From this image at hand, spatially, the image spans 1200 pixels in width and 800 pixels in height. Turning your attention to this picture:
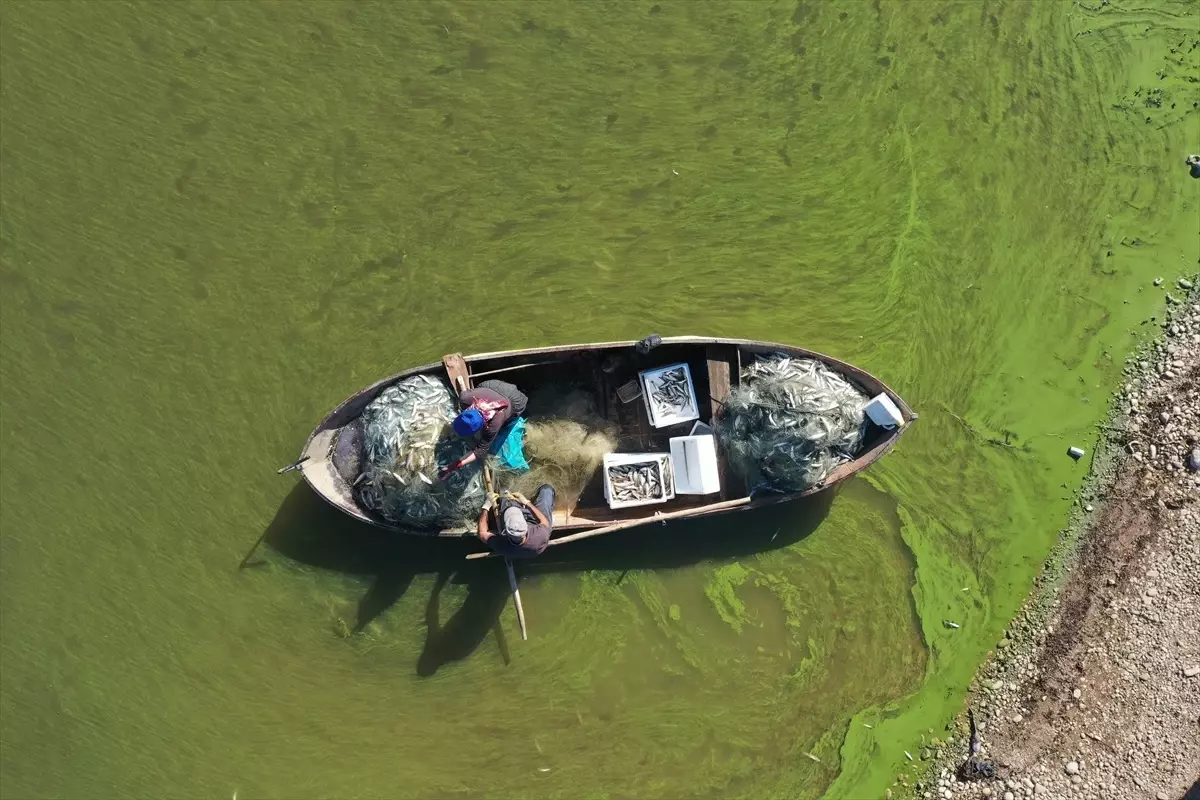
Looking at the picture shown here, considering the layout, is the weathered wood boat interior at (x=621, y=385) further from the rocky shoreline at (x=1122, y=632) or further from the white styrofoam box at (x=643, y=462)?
the rocky shoreline at (x=1122, y=632)

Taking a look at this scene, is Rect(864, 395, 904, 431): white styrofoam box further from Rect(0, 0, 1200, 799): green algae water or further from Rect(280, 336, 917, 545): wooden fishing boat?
Rect(0, 0, 1200, 799): green algae water

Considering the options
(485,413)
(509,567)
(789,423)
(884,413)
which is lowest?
(509,567)

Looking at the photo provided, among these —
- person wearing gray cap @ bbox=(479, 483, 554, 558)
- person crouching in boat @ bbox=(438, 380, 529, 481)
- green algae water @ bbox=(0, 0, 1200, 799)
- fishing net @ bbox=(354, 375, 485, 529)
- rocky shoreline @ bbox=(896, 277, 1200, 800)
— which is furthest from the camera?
rocky shoreline @ bbox=(896, 277, 1200, 800)

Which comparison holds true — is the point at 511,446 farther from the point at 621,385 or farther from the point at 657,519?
the point at 657,519

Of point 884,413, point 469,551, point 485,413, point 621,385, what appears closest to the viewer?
point 485,413

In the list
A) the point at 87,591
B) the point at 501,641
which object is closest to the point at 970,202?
the point at 501,641

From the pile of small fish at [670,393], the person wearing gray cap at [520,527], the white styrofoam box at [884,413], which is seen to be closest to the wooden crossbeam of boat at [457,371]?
the person wearing gray cap at [520,527]

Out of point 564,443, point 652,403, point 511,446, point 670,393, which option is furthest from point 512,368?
point 670,393

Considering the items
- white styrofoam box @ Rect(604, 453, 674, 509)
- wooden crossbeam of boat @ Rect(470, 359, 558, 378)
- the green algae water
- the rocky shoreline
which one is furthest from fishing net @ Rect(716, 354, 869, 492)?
the rocky shoreline
